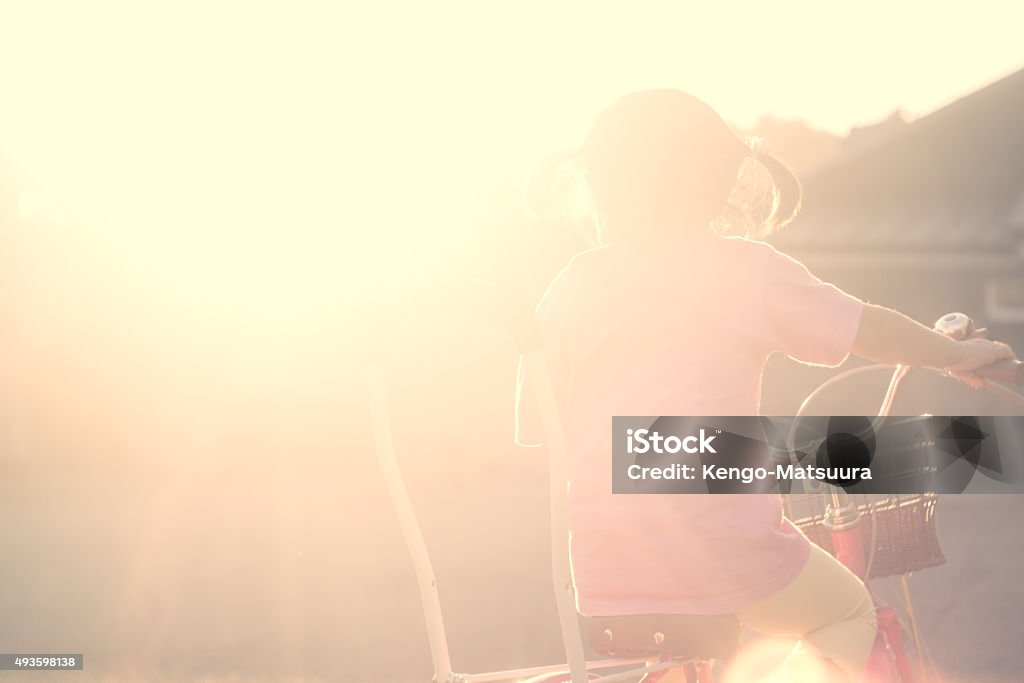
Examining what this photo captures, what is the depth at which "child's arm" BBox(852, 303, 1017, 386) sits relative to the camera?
6.73ft

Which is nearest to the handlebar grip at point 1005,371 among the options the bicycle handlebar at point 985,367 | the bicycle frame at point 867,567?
the bicycle handlebar at point 985,367

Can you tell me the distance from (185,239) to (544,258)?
4.87 metres

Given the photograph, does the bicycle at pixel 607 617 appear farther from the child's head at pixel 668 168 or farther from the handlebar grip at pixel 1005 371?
the child's head at pixel 668 168

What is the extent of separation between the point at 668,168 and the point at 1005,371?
2.17 feet

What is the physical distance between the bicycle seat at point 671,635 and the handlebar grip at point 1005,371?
2.04 feet

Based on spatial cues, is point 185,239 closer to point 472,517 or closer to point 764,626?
point 472,517

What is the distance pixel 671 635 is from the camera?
1.95 m

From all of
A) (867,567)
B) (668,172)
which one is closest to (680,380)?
(668,172)

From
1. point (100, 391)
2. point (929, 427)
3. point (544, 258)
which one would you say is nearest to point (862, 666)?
point (929, 427)

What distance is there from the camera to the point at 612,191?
2148 mm

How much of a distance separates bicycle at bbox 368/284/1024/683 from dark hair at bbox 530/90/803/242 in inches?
17.4

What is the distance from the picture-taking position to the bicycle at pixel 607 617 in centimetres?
163

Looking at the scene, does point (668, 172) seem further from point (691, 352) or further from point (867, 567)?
point (867, 567)

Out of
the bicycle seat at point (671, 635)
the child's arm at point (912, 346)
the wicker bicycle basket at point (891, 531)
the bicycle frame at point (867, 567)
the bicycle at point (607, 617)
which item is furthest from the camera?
the wicker bicycle basket at point (891, 531)
